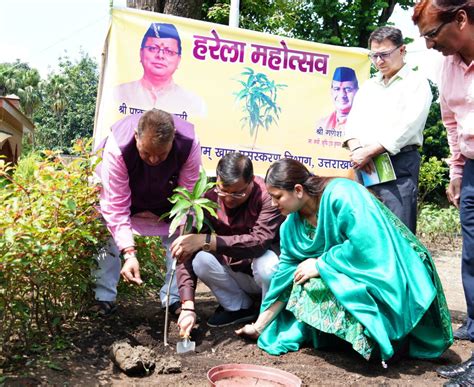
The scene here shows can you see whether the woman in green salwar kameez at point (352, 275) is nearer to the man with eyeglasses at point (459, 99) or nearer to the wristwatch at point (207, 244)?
the man with eyeglasses at point (459, 99)

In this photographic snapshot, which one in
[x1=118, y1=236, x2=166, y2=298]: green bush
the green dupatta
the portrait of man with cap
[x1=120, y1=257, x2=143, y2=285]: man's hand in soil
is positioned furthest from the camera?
the portrait of man with cap

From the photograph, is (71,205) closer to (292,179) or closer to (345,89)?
(292,179)

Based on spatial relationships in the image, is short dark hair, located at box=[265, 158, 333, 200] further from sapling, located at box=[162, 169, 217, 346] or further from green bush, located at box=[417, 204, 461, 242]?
green bush, located at box=[417, 204, 461, 242]

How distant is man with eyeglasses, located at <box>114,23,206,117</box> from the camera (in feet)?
14.7

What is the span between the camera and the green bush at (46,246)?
245 cm

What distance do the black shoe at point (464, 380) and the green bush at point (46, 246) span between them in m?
1.82

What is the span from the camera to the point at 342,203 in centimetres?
275

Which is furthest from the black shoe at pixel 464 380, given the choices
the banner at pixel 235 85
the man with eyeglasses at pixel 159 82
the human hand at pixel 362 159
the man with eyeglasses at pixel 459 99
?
the man with eyeglasses at pixel 159 82

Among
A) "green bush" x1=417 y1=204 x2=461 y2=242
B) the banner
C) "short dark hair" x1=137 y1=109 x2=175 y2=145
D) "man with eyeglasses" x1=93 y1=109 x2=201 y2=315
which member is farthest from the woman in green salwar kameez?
"green bush" x1=417 y1=204 x2=461 y2=242

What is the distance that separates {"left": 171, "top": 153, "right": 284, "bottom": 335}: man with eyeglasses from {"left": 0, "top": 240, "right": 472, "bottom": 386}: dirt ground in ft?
0.70

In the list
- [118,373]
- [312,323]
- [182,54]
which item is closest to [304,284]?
[312,323]

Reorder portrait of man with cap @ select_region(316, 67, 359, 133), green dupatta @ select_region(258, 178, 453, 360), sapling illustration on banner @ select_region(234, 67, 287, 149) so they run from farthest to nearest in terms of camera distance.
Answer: portrait of man with cap @ select_region(316, 67, 359, 133), sapling illustration on banner @ select_region(234, 67, 287, 149), green dupatta @ select_region(258, 178, 453, 360)

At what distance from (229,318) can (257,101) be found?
7.06 ft

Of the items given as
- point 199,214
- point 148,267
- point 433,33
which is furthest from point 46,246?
point 433,33
